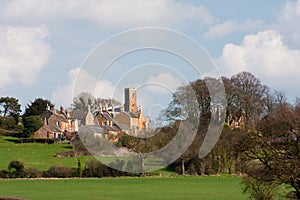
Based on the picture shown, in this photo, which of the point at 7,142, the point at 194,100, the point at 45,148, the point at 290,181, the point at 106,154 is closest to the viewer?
the point at 290,181

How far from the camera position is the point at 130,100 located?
78.3m

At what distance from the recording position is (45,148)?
9306cm

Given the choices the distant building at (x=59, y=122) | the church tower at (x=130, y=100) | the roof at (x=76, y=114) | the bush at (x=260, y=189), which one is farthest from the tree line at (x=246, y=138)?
the roof at (x=76, y=114)

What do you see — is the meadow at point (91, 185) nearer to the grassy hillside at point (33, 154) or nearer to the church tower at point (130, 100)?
the grassy hillside at point (33, 154)

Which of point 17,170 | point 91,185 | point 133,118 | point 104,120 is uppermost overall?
point 104,120

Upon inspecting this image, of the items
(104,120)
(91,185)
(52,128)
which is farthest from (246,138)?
(52,128)

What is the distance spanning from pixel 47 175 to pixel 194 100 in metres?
24.6

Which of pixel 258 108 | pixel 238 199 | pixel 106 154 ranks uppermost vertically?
pixel 258 108

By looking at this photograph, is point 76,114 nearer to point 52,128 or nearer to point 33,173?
point 52,128

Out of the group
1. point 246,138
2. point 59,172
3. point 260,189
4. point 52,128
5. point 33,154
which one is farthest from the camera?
point 52,128

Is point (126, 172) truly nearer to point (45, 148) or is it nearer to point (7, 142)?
point (45, 148)

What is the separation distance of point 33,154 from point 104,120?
20.4 m

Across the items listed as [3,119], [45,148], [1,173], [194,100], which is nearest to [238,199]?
[1,173]

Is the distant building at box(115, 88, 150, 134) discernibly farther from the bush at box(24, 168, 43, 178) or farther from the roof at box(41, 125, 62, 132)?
the roof at box(41, 125, 62, 132)
